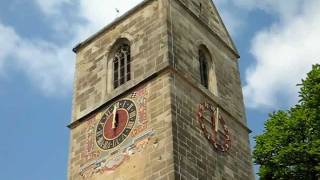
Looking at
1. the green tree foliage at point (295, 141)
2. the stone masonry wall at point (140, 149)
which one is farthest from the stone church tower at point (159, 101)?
the green tree foliage at point (295, 141)

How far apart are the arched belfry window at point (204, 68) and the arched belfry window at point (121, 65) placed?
235 centimetres

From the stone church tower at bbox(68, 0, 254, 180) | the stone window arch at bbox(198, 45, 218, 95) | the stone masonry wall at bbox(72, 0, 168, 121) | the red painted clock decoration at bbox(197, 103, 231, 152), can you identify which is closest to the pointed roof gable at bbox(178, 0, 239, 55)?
the stone church tower at bbox(68, 0, 254, 180)

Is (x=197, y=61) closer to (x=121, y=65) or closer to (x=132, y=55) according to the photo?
(x=132, y=55)

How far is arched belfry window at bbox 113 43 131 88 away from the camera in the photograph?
68.2 feet

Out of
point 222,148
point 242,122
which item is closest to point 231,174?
point 222,148

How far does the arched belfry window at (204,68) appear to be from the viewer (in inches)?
832

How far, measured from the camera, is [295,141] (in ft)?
58.7

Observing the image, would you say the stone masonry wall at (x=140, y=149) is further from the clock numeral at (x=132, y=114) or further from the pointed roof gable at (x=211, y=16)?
the pointed roof gable at (x=211, y=16)

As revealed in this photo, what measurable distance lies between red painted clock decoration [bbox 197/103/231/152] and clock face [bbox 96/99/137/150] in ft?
6.55

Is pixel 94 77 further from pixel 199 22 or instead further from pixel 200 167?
pixel 200 167

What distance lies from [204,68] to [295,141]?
4.85 metres

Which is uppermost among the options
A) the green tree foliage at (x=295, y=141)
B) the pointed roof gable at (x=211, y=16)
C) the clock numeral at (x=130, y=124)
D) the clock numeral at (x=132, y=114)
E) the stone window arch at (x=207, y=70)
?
the pointed roof gable at (x=211, y=16)

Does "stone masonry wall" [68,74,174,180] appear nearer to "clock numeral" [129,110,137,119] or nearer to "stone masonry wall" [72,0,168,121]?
"clock numeral" [129,110,137,119]

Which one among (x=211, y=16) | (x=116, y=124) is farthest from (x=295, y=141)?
(x=211, y=16)
